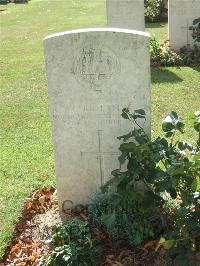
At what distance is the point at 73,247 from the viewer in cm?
373

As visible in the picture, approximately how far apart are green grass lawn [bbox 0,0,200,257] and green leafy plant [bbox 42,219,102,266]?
0.63 m

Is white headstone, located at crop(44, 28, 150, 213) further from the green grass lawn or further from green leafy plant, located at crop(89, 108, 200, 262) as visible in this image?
the green grass lawn

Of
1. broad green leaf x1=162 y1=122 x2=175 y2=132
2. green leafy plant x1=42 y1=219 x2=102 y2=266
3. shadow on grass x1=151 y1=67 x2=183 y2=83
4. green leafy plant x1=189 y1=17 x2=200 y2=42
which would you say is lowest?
green leafy plant x1=42 y1=219 x2=102 y2=266

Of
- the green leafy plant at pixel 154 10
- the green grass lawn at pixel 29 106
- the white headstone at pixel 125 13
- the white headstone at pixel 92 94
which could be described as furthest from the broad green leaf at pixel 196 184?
the green leafy plant at pixel 154 10

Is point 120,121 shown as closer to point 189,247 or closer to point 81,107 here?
point 81,107

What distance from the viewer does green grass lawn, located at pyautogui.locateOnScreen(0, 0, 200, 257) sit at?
17.2ft

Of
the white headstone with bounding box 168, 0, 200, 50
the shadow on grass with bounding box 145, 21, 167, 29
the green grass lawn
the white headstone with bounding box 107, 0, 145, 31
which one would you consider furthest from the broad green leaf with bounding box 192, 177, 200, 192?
the shadow on grass with bounding box 145, 21, 167, 29

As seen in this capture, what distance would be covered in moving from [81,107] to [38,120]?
10.7 ft

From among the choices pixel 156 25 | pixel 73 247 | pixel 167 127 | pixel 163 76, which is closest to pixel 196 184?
pixel 167 127

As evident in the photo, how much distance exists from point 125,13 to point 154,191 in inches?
259

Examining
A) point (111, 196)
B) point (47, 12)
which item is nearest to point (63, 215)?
point (111, 196)

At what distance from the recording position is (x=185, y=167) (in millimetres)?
3359

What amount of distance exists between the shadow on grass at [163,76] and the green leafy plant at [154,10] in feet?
21.2

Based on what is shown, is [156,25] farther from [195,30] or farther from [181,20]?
[195,30]
